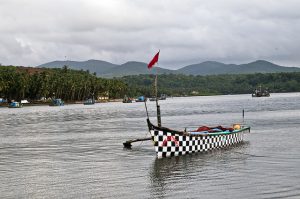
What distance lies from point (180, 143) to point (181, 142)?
0.39 feet

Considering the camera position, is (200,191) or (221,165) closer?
(200,191)

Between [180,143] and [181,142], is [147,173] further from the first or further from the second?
[181,142]

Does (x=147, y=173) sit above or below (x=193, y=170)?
below

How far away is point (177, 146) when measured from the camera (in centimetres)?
3253

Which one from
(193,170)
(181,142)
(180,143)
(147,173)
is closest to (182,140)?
(181,142)

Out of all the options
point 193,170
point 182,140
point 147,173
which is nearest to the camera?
point 147,173

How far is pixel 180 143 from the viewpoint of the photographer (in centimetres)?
3266

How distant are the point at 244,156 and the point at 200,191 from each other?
12906 millimetres

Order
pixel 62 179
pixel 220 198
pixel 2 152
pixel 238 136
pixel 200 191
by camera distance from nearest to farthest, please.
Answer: pixel 220 198, pixel 200 191, pixel 62 179, pixel 2 152, pixel 238 136

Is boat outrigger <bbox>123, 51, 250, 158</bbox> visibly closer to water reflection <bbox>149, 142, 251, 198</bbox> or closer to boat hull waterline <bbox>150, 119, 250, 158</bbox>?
boat hull waterline <bbox>150, 119, 250, 158</bbox>

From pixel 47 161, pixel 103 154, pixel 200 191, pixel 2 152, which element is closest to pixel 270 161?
pixel 200 191

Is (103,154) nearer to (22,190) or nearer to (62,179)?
(62,179)

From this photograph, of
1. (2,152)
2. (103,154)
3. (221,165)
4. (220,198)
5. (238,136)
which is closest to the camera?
(220,198)

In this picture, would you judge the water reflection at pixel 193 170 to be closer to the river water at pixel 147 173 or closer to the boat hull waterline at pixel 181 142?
the river water at pixel 147 173
